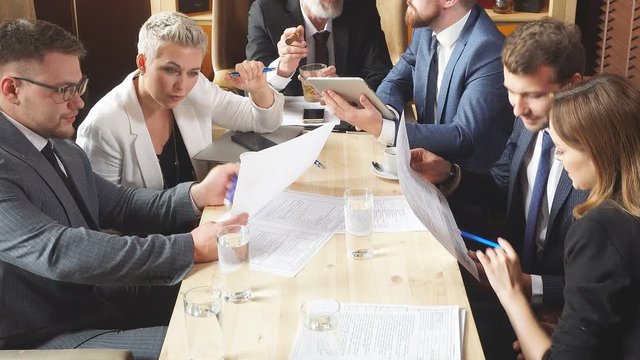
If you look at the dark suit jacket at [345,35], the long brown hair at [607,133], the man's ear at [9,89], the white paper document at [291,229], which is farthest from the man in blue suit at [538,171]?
the dark suit jacket at [345,35]

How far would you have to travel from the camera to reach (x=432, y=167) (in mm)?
2010

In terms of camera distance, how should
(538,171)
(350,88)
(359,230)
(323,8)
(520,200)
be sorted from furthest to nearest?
(323,8)
(350,88)
(520,200)
(538,171)
(359,230)

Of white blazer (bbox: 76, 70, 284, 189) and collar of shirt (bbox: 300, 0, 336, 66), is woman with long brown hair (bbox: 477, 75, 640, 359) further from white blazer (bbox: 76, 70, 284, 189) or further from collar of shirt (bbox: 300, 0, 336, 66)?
collar of shirt (bbox: 300, 0, 336, 66)

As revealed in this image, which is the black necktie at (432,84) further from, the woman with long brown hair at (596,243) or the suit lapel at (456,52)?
the woman with long brown hair at (596,243)

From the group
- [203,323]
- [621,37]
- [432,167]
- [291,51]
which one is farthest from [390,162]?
[621,37]

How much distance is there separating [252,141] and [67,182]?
28.4 inches

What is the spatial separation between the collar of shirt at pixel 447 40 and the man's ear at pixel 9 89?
4.80 ft

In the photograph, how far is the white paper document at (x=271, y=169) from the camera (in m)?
1.60

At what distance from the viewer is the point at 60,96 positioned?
63.4 inches

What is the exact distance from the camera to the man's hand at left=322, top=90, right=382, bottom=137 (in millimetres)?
2229

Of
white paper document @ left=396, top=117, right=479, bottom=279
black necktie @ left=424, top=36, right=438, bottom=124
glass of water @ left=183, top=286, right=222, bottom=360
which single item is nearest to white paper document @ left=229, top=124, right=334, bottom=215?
white paper document @ left=396, top=117, right=479, bottom=279

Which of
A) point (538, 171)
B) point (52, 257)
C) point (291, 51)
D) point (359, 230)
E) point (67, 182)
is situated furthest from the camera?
point (291, 51)

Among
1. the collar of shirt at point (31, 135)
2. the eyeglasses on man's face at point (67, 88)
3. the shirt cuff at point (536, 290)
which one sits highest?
the eyeglasses on man's face at point (67, 88)

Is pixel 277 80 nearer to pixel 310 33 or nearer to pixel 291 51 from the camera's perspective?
pixel 291 51
